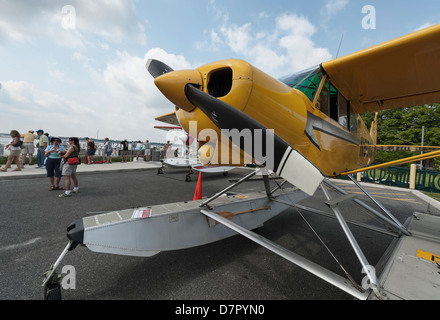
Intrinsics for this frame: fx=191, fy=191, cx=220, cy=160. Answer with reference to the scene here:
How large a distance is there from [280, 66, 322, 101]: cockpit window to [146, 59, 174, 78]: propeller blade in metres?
1.46

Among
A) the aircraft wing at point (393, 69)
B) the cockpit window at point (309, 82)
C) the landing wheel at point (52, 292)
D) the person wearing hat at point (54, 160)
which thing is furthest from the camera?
the person wearing hat at point (54, 160)

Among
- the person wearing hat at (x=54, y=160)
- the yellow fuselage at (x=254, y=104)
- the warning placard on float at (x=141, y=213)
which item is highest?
the yellow fuselage at (x=254, y=104)

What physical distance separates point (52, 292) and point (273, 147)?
2150mm

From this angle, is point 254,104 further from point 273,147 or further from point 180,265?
point 180,265

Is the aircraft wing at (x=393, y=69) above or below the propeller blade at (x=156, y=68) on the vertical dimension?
above

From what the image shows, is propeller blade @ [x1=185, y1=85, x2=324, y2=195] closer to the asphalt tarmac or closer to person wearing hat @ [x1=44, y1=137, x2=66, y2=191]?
the asphalt tarmac

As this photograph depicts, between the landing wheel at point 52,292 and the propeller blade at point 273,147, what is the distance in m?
1.92

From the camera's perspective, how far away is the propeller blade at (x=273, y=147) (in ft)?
4.55

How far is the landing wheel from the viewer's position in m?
1.57

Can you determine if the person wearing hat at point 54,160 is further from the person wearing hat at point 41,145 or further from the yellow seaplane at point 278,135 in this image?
the yellow seaplane at point 278,135

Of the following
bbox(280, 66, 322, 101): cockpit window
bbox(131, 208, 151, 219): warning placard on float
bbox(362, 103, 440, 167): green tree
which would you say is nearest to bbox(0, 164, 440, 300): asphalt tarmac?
bbox(131, 208, 151, 219): warning placard on float

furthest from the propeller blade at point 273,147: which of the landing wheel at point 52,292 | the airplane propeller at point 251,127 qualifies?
the landing wheel at point 52,292

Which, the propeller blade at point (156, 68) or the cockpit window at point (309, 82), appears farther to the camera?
the cockpit window at point (309, 82)

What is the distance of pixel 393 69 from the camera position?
2.19 metres
